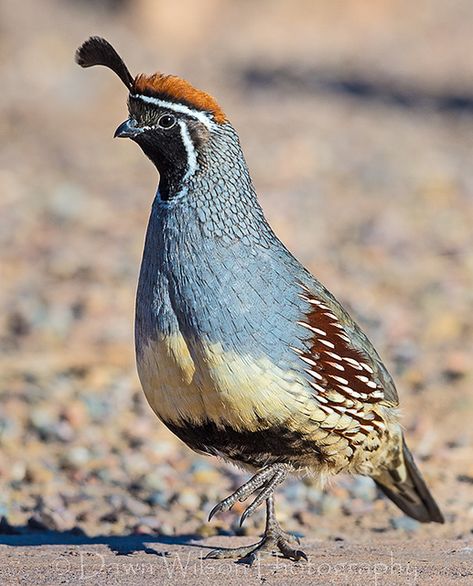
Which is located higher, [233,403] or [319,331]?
[319,331]

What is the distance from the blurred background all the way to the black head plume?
6.64 feet

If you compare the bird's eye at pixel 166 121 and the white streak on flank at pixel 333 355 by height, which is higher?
the bird's eye at pixel 166 121

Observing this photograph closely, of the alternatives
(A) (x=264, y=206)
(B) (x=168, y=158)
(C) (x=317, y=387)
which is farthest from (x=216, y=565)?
(A) (x=264, y=206)

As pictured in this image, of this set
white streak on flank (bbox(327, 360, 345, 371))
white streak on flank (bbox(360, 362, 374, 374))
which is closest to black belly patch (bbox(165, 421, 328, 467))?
white streak on flank (bbox(327, 360, 345, 371))

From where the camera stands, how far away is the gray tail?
5023 mm

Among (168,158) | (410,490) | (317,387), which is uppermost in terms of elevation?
(168,158)

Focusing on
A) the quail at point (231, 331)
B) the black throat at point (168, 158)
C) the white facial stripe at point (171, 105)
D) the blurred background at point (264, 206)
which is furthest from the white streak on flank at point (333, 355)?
the blurred background at point (264, 206)

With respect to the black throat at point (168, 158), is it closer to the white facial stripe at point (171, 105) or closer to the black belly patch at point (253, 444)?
the white facial stripe at point (171, 105)

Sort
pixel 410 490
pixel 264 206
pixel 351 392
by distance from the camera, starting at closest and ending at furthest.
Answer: pixel 351 392 < pixel 410 490 < pixel 264 206

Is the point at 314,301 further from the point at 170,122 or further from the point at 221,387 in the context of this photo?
the point at 170,122

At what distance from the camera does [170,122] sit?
4363 mm

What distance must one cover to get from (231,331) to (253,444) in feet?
1.44

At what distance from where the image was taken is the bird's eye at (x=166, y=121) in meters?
4.35

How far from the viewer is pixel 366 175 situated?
11.8 m
